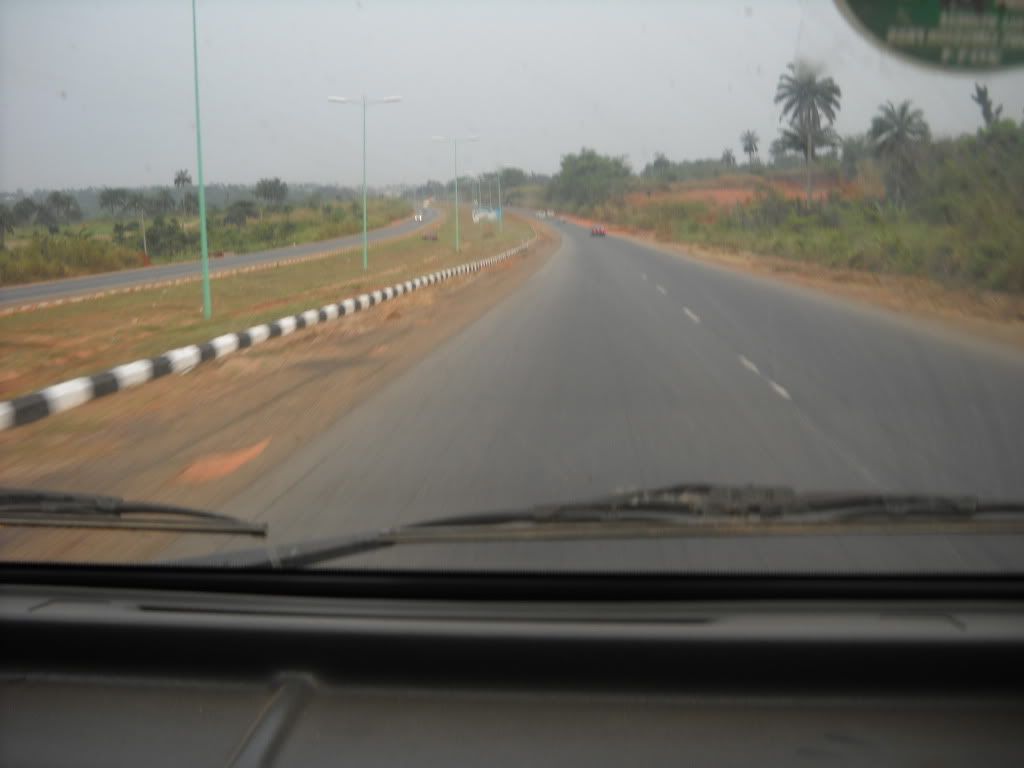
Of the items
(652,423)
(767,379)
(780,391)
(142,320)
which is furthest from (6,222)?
(780,391)

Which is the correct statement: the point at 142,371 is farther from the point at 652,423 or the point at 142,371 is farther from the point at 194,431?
the point at 652,423

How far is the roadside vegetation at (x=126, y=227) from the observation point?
13.1m

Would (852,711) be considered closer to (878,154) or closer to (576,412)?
(576,412)

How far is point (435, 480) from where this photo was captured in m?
5.52

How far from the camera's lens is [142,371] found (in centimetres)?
1080

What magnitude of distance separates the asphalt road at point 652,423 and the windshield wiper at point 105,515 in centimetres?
61

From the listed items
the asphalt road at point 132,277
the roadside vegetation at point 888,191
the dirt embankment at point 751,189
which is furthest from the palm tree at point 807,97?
the asphalt road at point 132,277

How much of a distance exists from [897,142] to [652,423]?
12.7m

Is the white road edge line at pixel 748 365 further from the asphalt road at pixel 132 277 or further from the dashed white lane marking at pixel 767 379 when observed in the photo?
the asphalt road at pixel 132 277

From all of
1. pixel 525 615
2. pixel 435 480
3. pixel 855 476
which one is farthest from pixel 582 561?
pixel 855 476

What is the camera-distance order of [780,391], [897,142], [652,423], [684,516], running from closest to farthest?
[684,516] → [652,423] → [780,391] → [897,142]

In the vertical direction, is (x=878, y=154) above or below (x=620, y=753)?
above

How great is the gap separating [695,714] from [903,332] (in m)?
12.6

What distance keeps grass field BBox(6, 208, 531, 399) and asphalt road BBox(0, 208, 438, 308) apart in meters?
2.12
